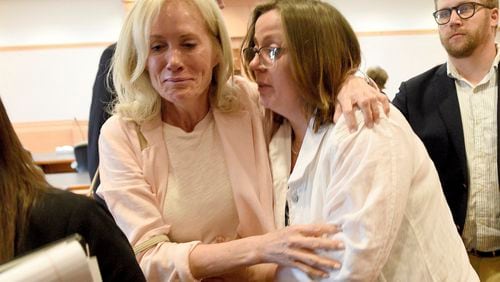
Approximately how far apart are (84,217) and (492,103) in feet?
5.33

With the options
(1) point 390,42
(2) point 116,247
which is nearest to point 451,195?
(2) point 116,247

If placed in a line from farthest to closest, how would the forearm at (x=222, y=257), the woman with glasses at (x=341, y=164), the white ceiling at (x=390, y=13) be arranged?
the white ceiling at (x=390, y=13), the forearm at (x=222, y=257), the woman with glasses at (x=341, y=164)

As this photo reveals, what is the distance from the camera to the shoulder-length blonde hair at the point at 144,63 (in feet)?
3.97

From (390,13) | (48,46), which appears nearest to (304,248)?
(390,13)

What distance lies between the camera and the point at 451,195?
1869 mm

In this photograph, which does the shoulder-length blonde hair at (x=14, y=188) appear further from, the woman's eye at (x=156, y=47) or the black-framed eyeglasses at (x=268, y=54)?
the black-framed eyeglasses at (x=268, y=54)

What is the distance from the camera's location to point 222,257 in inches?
45.3

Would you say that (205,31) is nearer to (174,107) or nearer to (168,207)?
(174,107)

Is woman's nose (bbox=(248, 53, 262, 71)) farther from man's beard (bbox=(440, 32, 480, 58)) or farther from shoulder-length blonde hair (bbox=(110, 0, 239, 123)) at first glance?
man's beard (bbox=(440, 32, 480, 58))

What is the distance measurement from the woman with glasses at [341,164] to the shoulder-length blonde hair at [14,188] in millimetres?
597

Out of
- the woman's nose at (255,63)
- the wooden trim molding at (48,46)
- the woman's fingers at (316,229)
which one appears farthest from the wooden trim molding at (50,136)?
the woman's fingers at (316,229)

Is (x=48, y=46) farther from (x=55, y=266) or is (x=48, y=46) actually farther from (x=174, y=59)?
(x=55, y=266)

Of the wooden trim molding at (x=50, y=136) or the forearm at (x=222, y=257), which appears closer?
the forearm at (x=222, y=257)

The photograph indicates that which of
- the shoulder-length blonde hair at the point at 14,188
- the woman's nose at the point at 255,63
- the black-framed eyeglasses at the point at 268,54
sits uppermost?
the black-framed eyeglasses at the point at 268,54
